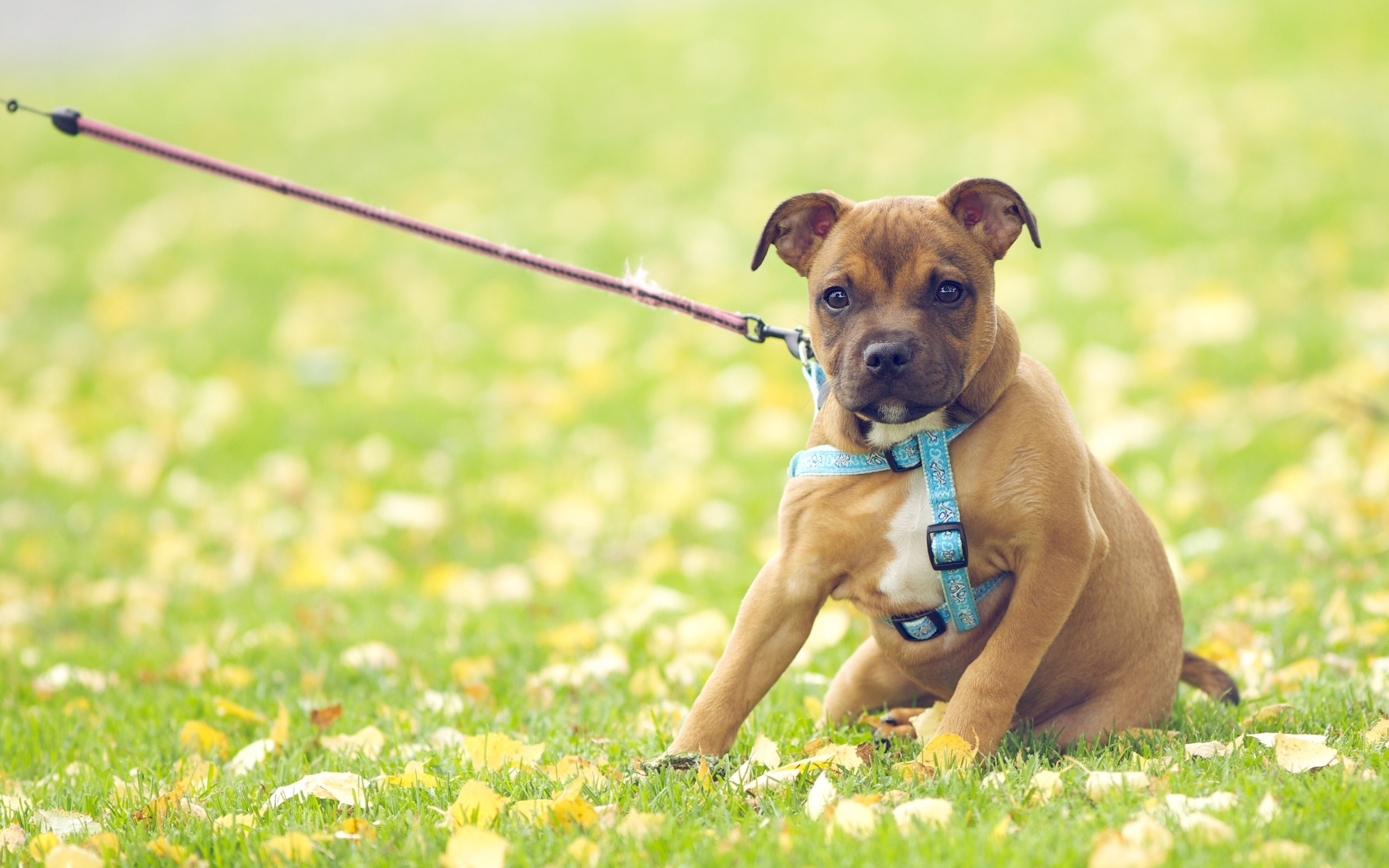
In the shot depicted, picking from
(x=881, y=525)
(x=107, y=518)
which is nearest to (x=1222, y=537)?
(x=881, y=525)

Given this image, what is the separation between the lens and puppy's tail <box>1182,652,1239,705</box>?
3828mm

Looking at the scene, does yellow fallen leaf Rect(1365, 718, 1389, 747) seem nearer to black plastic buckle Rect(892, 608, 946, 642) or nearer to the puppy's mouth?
black plastic buckle Rect(892, 608, 946, 642)

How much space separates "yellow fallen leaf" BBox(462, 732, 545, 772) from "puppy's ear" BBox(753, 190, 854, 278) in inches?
56.6

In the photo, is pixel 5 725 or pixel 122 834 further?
pixel 5 725

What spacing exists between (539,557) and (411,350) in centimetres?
360

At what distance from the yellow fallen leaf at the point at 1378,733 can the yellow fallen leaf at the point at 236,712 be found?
131 inches

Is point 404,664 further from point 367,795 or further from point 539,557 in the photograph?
point 367,795

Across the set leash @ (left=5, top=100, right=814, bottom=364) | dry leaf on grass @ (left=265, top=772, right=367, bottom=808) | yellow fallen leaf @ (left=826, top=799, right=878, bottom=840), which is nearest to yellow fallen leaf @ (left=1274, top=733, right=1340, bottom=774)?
yellow fallen leaf @ (left=826, top=799, right=878, bottom=840)

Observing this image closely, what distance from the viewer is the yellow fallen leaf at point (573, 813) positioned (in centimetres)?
297

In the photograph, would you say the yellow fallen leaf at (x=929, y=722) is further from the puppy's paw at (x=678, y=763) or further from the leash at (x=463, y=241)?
the leash at (x=463, y=241)

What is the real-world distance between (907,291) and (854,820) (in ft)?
Result: 4.15

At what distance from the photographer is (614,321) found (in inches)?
384

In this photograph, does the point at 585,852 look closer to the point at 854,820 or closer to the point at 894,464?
the point at 854,820

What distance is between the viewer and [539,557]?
6371mm
